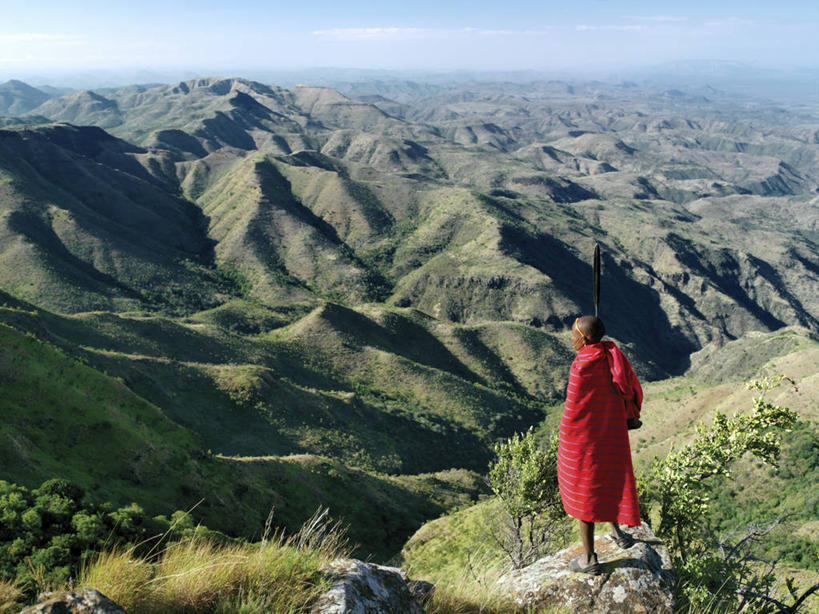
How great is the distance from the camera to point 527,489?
10.7m

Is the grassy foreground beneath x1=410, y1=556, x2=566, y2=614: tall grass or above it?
above

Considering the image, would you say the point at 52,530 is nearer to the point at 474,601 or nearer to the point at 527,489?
the point at 474,601

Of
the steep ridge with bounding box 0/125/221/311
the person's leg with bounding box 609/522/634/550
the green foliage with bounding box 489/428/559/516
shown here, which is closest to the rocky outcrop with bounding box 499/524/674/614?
the person's leg with bounding box 609/522/634/550

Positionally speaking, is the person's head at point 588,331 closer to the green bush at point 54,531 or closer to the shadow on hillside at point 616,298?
the green bush at point 54,531

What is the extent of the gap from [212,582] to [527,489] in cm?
Result: 779

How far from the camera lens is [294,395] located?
58.0 metres

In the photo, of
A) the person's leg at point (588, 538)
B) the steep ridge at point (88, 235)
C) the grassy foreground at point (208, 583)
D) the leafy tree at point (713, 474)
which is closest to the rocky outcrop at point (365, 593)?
the grassy foreground at point (208, 583)

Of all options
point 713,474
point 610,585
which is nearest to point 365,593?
point 610,585

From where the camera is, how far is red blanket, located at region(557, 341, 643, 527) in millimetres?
6977

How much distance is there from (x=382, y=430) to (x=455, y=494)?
15864mm

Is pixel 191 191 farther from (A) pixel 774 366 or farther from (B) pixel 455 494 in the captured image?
(A) pixel 774 366

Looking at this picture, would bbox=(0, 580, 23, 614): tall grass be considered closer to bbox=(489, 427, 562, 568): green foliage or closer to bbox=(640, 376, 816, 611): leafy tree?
bbox=(640, 376, 816, 611): leafy tree

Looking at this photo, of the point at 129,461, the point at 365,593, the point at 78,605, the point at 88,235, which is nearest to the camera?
the point at 78,605

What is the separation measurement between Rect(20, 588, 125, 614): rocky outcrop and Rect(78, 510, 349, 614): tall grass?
32 cm
